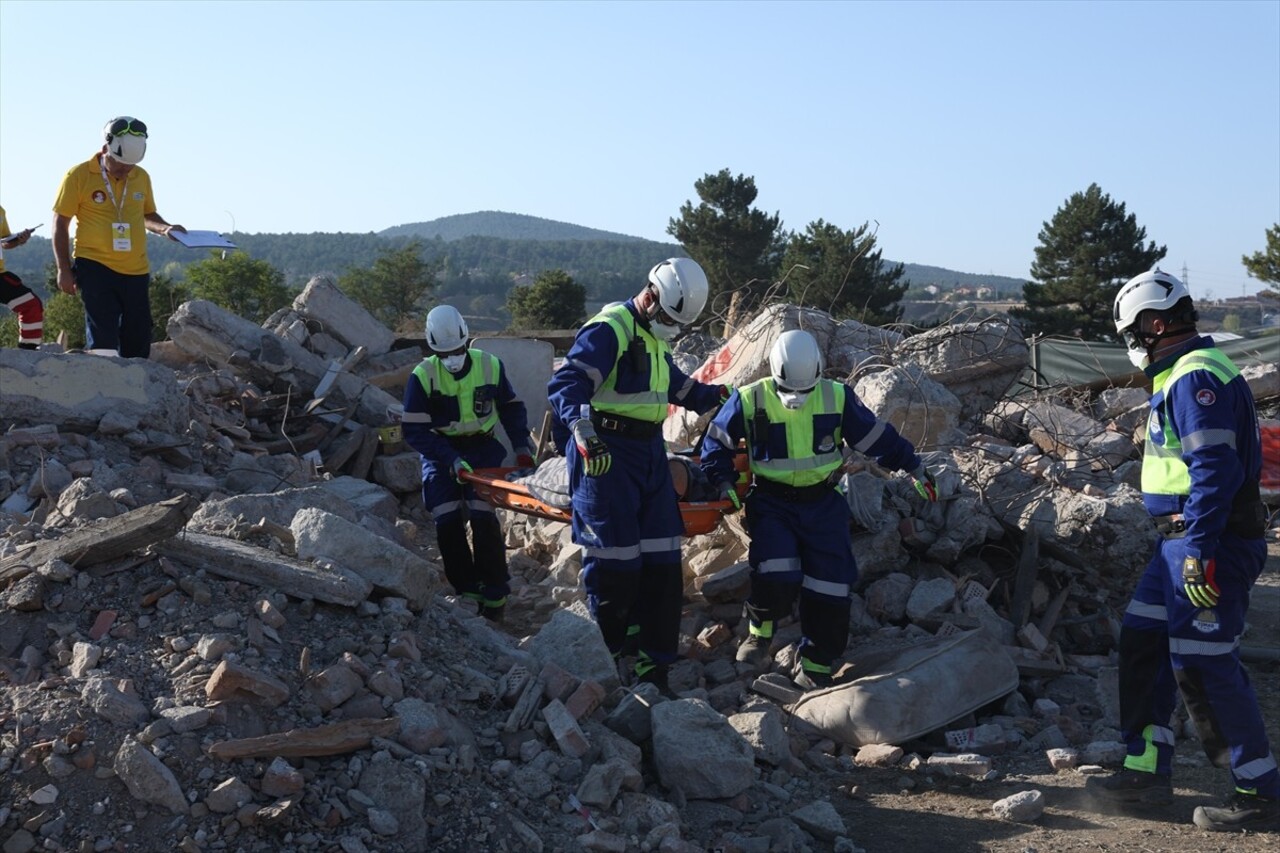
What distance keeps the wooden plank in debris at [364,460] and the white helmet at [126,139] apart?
276 cm

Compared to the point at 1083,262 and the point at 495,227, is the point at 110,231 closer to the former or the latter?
the point at 1083,262

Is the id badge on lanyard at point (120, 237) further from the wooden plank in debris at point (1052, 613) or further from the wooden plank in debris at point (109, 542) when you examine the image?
the wooden plank in debris at point (1052, 613)

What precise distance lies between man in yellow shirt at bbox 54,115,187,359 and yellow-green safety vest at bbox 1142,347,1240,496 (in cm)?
548

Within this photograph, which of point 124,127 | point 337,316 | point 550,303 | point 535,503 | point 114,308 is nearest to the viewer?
point 535,503

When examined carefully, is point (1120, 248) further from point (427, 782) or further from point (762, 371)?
point (427, 782)

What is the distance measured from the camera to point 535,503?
5.96 m

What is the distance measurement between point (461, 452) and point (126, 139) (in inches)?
101

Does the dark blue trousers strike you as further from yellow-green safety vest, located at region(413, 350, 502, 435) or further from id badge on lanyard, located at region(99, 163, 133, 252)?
yellow-green safety vest, located at region(413, 350, 502, 435)

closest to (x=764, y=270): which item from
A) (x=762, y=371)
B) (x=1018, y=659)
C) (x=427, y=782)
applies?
(x=762, y=371)

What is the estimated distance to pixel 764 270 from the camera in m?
35.7

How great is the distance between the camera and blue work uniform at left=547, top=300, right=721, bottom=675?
17.6 ft

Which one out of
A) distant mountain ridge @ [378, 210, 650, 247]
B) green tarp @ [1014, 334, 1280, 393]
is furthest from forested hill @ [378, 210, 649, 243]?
green tarp @ [1014, 334, 1280, 393]

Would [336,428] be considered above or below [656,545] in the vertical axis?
above

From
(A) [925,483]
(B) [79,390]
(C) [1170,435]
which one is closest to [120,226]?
(B) [79,390]
